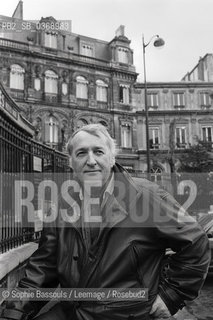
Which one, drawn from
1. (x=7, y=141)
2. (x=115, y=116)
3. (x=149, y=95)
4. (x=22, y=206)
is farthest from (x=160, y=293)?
(x=149, y=95)

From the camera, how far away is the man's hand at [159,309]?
6.42ft

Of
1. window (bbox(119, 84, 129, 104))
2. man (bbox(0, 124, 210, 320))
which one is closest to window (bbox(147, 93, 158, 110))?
window (bbox(119, 84, 129, 104))

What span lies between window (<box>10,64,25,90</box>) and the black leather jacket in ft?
99.1

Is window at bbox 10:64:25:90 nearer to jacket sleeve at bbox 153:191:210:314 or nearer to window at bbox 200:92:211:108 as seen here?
window at bbox 200:92:211:108

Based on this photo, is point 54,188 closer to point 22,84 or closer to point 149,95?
point 22,84

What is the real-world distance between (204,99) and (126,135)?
9.18 meters

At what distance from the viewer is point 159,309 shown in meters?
1.96

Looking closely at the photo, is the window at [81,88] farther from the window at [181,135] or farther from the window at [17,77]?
the window at [181,135]

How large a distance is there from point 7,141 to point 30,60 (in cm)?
2831

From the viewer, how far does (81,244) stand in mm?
2031

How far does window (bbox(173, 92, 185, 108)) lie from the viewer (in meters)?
38.2

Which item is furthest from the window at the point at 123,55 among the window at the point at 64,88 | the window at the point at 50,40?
the window at the point at 64,88

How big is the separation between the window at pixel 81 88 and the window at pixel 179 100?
31.0 feet

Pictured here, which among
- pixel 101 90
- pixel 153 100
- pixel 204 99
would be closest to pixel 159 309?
pixel 101 90
